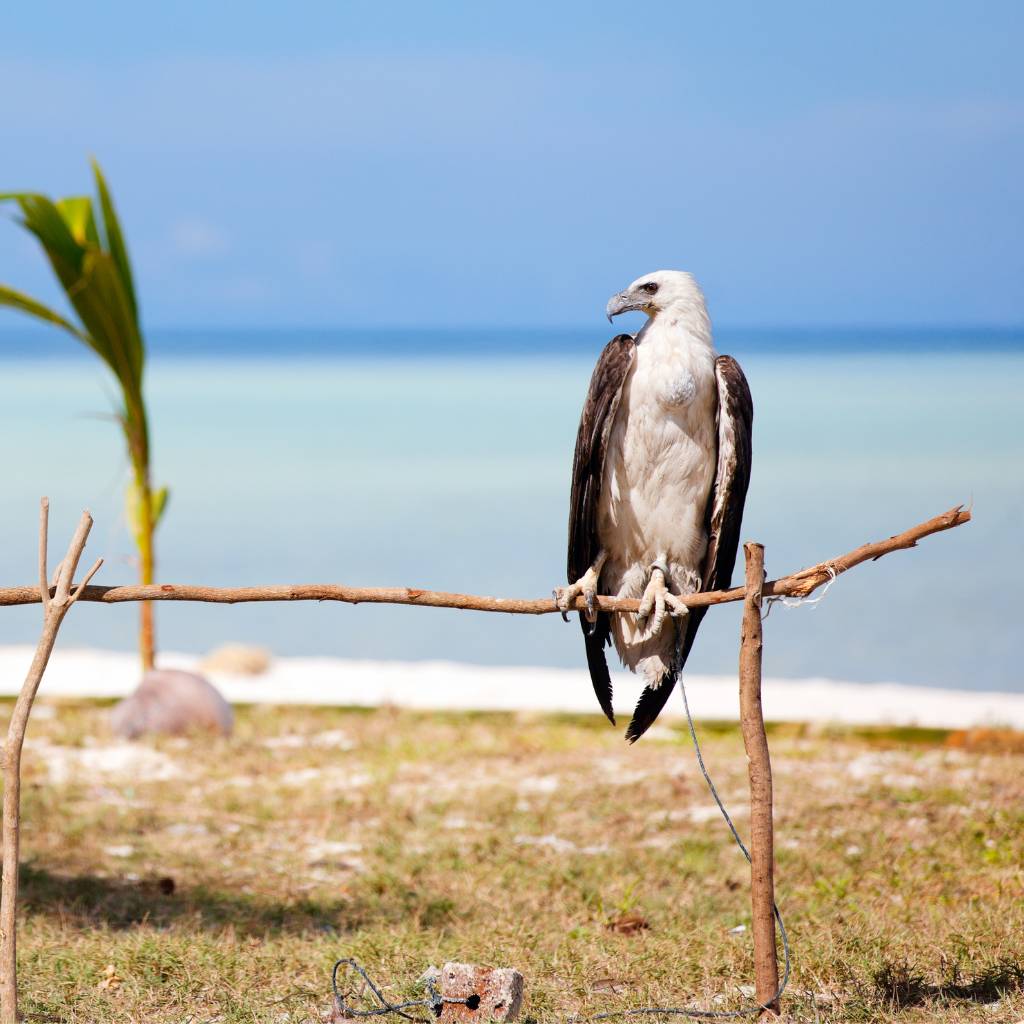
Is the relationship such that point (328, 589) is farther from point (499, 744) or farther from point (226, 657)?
point (226, 657)

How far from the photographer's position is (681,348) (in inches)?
138

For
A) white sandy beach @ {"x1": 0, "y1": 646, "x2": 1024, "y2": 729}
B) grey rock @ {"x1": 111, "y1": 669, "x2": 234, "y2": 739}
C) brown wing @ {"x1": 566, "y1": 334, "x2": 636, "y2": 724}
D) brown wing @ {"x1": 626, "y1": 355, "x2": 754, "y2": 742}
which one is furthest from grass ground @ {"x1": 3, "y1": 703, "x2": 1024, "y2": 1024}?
brown wing @ {"x1": 566, "y1": 334, "x2": 636, "y2": 724}

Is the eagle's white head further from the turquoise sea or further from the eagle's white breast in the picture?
the turquoise sea

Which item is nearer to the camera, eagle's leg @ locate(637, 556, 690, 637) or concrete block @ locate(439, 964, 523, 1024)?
concrete block @ locate(439, 964, 523, 1024)

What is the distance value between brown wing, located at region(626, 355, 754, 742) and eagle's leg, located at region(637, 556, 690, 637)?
90mm

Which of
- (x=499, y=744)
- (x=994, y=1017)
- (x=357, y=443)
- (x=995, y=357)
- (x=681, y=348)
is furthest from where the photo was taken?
(x=995, y=357)

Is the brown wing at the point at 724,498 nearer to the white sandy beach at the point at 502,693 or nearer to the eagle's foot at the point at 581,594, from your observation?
the eagle's foot at the point at 581,594

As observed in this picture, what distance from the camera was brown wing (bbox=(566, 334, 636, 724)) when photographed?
11.6 feet

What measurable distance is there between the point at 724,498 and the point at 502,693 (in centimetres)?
472

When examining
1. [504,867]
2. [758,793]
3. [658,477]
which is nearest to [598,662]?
[658,477]

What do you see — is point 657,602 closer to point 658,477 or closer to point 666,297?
point 658,477

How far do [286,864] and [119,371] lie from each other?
3173 mm

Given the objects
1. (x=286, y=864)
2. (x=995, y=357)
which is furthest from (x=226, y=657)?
(x=995, y=357)

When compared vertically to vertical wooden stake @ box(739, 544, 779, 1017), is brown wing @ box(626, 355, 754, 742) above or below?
above
